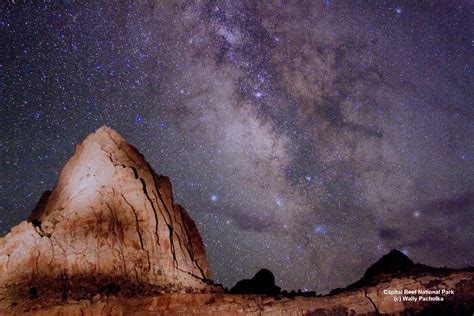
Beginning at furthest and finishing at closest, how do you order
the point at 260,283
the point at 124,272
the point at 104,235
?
the point at 260,283 → the point at 104,235 → the point at 124,272

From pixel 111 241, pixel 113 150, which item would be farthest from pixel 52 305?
pixel 113 150

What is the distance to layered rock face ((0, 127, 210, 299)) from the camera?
67.7 ft

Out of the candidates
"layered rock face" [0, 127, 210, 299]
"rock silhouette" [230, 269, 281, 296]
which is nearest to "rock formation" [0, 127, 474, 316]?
"layered rock face" [0, 127, 210, 299]

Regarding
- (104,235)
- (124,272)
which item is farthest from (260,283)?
(104,235)

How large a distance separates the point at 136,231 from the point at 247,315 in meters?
11.3

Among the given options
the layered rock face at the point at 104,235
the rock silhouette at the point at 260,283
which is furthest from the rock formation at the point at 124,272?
the rock silhouette at the point at 260,283

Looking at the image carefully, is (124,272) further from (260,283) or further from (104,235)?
(260,283)

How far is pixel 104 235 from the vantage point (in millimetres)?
23812

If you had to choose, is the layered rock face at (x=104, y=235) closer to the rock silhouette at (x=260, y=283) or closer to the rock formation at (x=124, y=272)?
the rock formation at (x=124, y=272)

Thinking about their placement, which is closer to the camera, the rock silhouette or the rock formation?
the rock formation

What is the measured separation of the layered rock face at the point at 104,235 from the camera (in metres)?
20.6

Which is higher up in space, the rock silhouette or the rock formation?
the rock formation

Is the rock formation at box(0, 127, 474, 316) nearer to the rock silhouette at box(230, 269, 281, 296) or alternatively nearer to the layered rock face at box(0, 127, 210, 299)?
the layered rock face at box(0, 127, 210, 299)

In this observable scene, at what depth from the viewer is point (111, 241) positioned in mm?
23828
